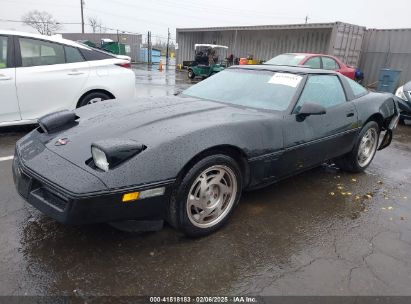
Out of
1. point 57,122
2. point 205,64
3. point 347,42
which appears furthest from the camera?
point 205,64

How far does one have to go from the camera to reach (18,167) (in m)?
2.49

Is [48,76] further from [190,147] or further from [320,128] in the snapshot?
[320,128]

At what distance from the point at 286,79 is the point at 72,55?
135 inches

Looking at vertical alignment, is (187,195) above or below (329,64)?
below

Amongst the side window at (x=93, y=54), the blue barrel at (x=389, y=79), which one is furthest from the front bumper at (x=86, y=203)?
the blue barrel at (x=389, y=79)

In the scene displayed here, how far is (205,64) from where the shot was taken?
57.9 ft

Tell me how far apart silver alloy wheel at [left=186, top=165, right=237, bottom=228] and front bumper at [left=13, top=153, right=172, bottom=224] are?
0.28 meters

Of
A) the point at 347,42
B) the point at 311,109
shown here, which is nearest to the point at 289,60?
the point at 347,42

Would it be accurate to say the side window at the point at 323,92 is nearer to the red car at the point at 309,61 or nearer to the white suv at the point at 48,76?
the white suv at the point at 48,76

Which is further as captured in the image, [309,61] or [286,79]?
[309,61]

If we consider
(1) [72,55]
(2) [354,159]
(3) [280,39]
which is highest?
(3) [280,39]

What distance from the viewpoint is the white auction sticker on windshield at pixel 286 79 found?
11.2ft

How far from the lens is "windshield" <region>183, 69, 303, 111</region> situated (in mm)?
3291

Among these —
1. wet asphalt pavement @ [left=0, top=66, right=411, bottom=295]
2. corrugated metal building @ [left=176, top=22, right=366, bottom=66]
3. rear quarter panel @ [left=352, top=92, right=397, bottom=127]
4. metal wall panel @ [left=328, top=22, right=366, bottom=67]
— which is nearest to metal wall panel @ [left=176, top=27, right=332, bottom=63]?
corrugated metal building @ [left=176, top=22, right=366, bottom=66]
